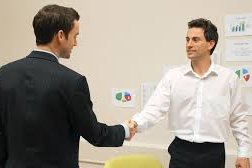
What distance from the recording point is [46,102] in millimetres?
1593

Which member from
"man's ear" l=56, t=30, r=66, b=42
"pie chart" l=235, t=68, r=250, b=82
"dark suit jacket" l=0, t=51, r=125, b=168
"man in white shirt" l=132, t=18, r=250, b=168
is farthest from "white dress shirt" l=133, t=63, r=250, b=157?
"man's ear" l=56, t=30, r=66, b=42

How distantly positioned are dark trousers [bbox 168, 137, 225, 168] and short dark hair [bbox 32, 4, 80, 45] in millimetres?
1139

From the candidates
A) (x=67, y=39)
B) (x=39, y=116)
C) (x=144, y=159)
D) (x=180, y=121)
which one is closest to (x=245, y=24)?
(x=180, y=121)

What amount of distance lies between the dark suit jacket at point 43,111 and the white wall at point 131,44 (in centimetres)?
166

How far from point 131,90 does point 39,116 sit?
5.99 feet

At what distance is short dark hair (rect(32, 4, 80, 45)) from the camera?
5.33 ft

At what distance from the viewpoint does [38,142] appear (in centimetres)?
163

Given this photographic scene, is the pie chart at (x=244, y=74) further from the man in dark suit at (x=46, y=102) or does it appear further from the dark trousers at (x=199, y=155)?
the man in dark suit at (x=46, y=102)

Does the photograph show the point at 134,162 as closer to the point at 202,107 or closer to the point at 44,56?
the point at 202,107

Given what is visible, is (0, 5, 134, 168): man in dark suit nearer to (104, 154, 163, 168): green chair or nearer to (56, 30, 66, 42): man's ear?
(56, 30, 66, 42): man's ear

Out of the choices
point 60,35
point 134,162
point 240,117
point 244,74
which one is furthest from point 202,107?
point 60,35

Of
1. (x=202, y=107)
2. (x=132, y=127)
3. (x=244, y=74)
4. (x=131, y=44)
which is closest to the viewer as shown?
(x=132, y=127)

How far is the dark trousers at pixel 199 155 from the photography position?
2.29 meters

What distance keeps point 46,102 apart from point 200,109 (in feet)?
3.71
